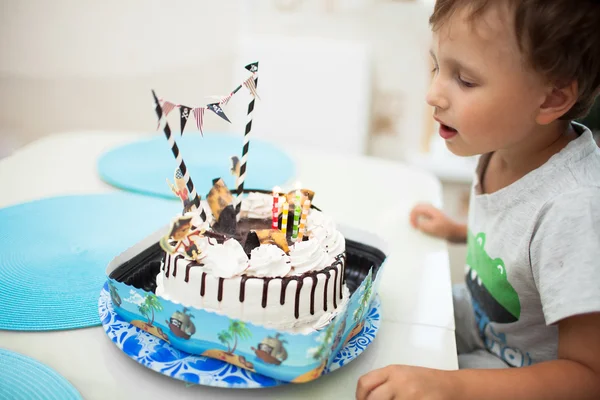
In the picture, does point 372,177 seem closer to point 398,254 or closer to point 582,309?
point 398,254

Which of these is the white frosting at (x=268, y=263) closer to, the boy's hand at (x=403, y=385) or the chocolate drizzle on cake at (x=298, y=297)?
the chocolate drizzle on cake at (x=298, y=297)

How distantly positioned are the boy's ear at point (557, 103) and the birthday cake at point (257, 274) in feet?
1.32

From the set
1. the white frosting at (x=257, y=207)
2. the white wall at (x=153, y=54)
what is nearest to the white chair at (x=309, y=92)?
the white wall at (x=153, y=54)

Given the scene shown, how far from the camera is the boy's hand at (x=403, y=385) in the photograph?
72 centimetres

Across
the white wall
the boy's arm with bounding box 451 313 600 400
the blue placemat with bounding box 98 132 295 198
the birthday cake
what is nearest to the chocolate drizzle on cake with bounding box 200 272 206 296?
the birthday cake

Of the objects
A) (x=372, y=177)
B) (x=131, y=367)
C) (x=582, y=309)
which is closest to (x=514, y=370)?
(x=582, y=309)

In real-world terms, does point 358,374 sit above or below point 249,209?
below

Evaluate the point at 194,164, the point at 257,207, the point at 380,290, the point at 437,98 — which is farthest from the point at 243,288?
the point at 194,164

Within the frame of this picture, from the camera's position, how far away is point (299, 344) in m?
0.69

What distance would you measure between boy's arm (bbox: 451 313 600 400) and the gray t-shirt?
0.05 m

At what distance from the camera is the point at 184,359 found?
766 millimetres

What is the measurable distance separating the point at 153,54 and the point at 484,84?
1968 mm

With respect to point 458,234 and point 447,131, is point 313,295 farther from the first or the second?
point 458,234

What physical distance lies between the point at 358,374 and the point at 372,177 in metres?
0.90
